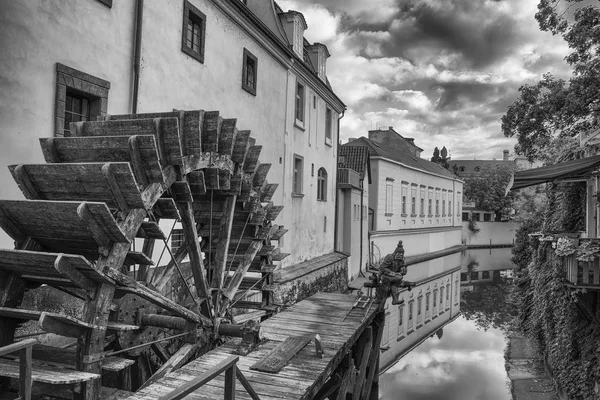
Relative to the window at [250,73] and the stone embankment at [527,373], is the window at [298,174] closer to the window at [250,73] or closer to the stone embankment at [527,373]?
the window at [250,73]

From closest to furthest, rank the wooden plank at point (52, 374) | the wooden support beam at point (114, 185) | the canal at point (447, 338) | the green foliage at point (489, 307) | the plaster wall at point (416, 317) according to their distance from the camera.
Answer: the wooden plank at point (52, 374) < the wooden support beam at point (114, 185) < the canal at point (447, 338) < the plaster wall at point (416, 317) < the green foliage at point (489, 307)

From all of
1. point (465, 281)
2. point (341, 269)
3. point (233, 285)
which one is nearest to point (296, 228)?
point (341, 269)

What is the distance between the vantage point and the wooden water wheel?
3.91 m

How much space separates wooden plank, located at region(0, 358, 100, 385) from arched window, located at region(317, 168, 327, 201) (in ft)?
46.8

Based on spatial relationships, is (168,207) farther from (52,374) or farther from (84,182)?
(52,374)

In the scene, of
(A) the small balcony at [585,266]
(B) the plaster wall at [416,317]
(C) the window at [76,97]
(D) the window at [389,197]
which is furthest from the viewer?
(D) the window at [389,197]

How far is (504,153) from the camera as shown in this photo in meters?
79.8

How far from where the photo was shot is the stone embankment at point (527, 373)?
30.9ft

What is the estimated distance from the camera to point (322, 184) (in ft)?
59.4

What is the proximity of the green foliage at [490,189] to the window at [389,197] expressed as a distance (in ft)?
70.0

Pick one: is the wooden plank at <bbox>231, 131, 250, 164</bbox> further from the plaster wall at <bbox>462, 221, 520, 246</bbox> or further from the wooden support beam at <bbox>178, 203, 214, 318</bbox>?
the plaster wall at <bbox>462, 221, 520, 246</bbox>

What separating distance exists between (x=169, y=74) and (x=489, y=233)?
1612 inches

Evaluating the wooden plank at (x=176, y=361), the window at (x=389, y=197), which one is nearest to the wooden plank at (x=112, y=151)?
the wooden plank at (x=176, y=361)

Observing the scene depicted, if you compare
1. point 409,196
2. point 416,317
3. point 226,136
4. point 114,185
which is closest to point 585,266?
point 226,136
